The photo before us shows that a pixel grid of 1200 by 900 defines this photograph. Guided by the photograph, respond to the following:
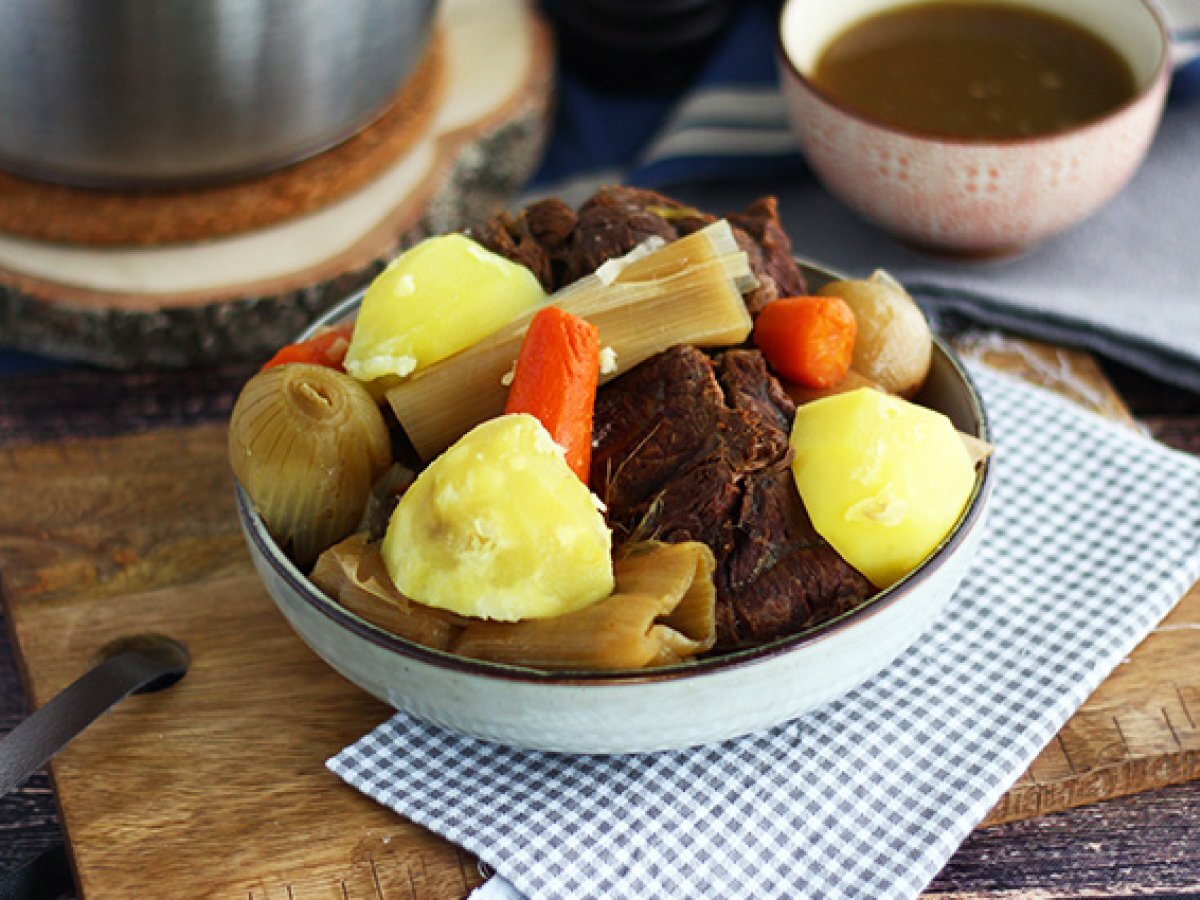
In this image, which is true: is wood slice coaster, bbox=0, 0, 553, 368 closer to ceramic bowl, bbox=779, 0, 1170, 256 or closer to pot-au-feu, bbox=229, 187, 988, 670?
ceramic bowl, bbox=779, 0, 1170, 256

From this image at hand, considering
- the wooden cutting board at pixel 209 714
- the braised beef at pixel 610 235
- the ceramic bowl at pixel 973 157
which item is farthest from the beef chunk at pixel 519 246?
the ceramic bowl at pixel 973 157

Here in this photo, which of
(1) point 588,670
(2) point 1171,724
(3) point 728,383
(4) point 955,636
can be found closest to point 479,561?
(1) point 588,670

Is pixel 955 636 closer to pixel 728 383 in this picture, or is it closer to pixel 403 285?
pixel 728 383

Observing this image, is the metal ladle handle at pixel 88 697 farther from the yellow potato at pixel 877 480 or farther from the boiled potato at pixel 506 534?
the yellow potato at pixel 877 480

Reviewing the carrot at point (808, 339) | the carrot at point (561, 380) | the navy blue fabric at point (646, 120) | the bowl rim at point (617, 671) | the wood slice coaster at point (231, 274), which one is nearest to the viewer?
the bowl rim at point (617, 671)

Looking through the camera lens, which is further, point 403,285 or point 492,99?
point 492,99

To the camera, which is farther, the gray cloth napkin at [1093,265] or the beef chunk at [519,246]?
the gray cloth napkin at [1093,265]

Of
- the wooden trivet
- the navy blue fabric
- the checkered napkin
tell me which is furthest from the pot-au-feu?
the navy blue fabric
